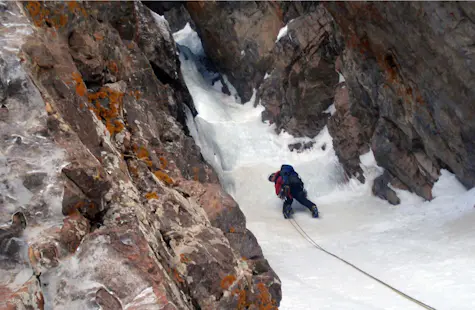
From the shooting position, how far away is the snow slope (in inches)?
217

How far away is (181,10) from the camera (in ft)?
91.0

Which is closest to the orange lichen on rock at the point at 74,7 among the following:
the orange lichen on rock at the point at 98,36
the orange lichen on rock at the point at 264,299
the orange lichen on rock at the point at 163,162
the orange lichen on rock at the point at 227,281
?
the orange lichen on rock at the point at 98,36

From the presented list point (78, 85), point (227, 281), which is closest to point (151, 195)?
point (227, 281)

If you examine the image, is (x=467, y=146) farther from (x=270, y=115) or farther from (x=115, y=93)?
(x=270, y=115)

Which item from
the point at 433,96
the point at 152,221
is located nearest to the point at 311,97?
the point at 433,96

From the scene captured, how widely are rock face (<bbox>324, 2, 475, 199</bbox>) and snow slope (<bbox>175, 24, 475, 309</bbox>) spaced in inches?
29.3

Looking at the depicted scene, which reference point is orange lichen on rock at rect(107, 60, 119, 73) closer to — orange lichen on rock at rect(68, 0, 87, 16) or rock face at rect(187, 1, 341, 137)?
orange lichen on rock at rect(68, 0, 87, 16)

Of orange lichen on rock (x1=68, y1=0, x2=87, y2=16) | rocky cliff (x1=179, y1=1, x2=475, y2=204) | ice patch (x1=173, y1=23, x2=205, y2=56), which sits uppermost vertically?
orange lichen on rock (x1=68, y1=0, x2=87, y2=16)

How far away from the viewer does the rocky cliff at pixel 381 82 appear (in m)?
8.19

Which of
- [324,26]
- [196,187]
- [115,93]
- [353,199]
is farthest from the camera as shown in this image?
[324,26]

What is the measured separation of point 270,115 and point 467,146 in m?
11.6

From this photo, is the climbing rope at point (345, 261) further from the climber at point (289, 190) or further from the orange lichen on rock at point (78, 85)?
the orange lichen on rock at point (78, 85)

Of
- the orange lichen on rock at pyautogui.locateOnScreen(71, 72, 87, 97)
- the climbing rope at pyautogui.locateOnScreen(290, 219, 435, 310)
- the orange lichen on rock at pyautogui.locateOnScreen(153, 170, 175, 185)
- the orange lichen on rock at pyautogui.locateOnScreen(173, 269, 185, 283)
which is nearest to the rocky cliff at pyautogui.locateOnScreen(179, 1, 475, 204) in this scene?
the climbing rope at pyautogui.locateOnScreen(290, 219, 435, 310)

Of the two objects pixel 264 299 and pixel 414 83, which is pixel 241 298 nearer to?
pixel 264 299
